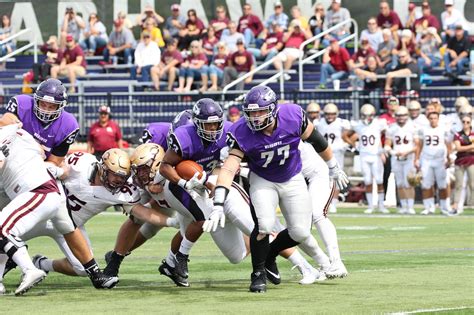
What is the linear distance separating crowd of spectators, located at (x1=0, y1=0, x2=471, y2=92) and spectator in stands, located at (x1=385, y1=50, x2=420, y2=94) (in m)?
0.02

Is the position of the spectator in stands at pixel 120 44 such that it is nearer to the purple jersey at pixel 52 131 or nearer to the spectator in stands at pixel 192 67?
the spectator in stands at pixel 192 67

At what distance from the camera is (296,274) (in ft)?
36.2

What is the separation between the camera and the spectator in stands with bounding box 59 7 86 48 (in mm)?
26484

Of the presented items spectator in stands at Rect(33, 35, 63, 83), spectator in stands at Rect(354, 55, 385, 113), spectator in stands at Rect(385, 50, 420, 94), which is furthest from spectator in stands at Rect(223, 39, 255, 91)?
spectator in stands at Rect(33, 35, 63, 83)

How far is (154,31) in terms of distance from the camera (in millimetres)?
25953

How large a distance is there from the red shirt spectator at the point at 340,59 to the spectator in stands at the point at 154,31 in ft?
12.9

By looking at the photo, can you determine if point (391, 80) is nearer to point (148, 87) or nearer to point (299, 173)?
point (148, 87)

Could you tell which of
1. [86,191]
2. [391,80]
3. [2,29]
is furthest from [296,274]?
[2,29]

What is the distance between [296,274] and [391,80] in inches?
492

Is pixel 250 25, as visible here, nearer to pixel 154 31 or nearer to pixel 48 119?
pixel 154 31

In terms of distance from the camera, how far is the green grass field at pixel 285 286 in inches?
336

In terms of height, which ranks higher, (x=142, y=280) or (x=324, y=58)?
(x=324, y=58)

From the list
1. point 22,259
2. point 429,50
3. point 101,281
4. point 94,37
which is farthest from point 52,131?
point 94,37

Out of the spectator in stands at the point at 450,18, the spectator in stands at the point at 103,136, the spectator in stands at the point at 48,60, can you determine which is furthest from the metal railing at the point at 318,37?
the spectator in stands at the point at 48,60
